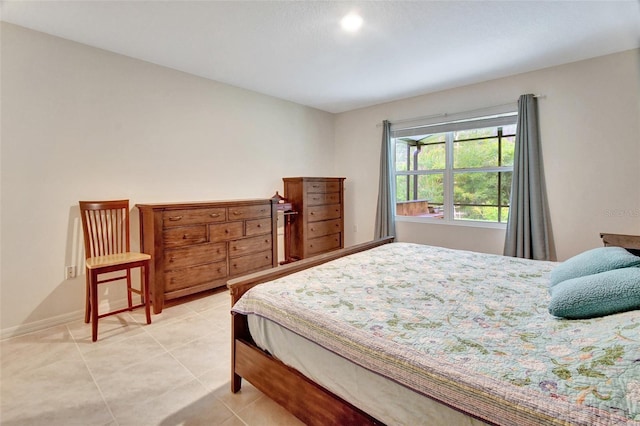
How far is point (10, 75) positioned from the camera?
245 cm

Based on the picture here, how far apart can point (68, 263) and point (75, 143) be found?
3.50ft

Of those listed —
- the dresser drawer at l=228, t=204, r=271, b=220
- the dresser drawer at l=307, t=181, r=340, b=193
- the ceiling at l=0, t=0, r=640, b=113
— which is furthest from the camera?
the dresser drawer at l=307, t=181, r=340, b=193

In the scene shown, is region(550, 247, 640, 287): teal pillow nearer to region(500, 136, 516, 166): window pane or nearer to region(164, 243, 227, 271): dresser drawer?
region(500, 136, 516, 166): window pane

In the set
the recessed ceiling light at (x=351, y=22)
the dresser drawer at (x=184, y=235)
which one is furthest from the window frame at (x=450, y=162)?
the dresser drawer at (x=184, y=235)

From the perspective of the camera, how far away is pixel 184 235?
10.1 ft

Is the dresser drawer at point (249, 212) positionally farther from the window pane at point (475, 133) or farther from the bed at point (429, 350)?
the window pane at point (475, 133)

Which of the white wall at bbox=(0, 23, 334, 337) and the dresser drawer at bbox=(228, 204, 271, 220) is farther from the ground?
the white wall at bbox=(0, 23, 334, 337)

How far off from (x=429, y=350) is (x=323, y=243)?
368 centimetres

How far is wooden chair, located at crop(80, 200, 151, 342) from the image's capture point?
248 cm

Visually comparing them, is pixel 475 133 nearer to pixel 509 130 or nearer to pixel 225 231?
pixel 509 130

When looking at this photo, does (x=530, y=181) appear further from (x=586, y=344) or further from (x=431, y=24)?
(x=586, y=344)

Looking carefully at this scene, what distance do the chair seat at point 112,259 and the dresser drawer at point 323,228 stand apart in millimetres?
2251

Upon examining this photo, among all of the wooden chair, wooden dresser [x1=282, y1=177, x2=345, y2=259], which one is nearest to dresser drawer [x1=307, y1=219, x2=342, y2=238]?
wooden dresser [x1=282, y1=177, x2=345, y2=259]

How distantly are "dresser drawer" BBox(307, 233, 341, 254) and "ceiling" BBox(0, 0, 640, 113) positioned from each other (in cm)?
221
